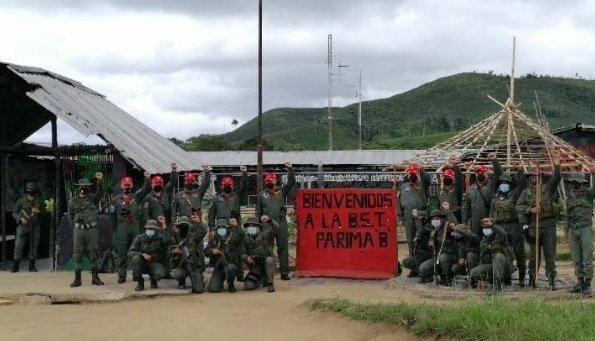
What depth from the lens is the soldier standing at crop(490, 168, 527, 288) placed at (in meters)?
10.7

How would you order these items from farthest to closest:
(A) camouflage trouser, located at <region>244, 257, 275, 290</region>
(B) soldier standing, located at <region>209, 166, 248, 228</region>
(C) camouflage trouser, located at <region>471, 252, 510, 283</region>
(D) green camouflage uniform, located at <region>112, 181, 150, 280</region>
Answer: (D) green camouflage uniform, located at <region>112, 181, 150, 280</region>
(B) soldier standing, located at <region>209, 166, 248, 228</region>
(A) camouflage trouser, located at <region>244, 257, 275, 290</region>
(C) camouflage trouser, located at <region>471, 252, 510, 283</region>

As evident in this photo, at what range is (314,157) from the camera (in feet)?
105

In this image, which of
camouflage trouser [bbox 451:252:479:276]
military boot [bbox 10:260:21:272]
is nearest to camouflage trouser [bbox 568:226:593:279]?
camouflage trouser [bbox 451:252:479:276]

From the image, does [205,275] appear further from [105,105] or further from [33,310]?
[105,105]

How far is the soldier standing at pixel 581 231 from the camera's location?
33.1 ft

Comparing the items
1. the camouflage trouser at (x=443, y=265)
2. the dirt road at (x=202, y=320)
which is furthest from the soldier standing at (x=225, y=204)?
the camouflage trouser at (x=443, y=265)

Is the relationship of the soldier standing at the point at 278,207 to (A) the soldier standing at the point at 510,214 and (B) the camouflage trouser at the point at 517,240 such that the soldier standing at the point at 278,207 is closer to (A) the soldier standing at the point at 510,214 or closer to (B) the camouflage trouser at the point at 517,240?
(A) the soldier standing at the point at 510,214

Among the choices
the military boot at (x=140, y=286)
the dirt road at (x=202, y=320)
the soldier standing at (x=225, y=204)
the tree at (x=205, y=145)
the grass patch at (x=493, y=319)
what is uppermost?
the tree at (x=205, y=145)

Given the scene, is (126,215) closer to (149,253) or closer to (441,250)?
(149,253)

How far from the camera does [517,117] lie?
15.9 m

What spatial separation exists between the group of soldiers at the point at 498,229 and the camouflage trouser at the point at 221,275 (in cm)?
295

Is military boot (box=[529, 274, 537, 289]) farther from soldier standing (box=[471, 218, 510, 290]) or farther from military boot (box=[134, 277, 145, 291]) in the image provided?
military boot (box=[134, 277, 145, 291])

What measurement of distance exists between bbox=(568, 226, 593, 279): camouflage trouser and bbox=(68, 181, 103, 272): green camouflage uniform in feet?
25.0

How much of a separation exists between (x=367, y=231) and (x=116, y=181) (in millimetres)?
4849
